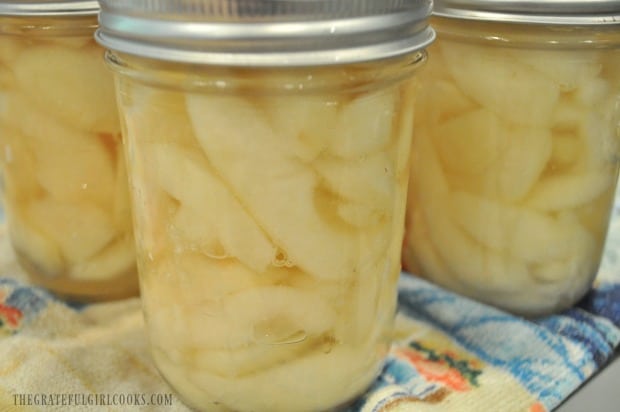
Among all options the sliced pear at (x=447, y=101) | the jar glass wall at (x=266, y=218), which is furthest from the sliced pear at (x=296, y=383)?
the sliced pear at (x=447, y=101)

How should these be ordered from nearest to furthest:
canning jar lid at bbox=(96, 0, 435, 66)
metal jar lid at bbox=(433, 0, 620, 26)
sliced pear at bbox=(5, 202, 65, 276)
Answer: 1. canning jar lid at bbox=(96, 0, 435, 66)
2. metal jar lid at bbox=(433, 0, 620, 26)
3. sliced pear at bbox=(5, 202, 65, 276)

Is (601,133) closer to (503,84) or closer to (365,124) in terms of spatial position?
(503,84)

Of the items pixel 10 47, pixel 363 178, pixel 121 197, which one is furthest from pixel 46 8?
pixel 363 178

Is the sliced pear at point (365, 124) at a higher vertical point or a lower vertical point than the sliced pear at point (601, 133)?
higher

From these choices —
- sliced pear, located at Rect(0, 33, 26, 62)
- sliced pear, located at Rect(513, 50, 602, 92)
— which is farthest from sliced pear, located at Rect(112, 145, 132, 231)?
sliced pear, located at Rect(513, 50, 602, 92)

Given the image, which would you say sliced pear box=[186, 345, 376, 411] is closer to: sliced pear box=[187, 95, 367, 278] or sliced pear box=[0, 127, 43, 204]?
sliced pear box=[187, 95, 367, 278]

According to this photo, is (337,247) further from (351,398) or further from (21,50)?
(21,50)

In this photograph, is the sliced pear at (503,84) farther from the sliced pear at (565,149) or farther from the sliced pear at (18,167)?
the sliced pear at (18,167)
